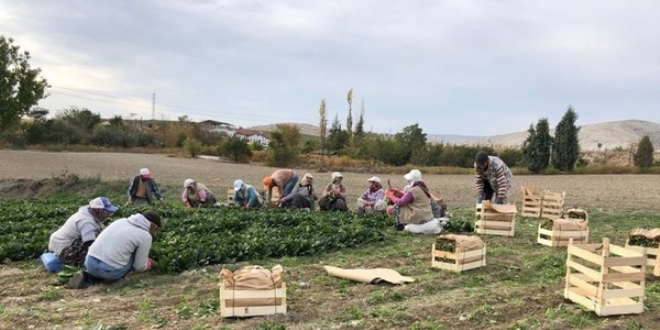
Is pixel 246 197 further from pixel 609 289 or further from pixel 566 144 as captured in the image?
pixel 566 144

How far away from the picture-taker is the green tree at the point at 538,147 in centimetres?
3912

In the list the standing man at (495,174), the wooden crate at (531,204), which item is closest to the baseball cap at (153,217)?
the standing man at (495,174)

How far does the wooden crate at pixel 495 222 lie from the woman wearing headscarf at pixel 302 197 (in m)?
5.54

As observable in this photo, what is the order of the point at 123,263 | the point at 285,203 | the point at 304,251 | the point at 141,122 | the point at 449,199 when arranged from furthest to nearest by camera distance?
the point at 141,122 < the point at 449,199 < the point at 285,203 < the point at 304,251 < the point at 123,263

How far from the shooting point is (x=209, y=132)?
66750 millimetres

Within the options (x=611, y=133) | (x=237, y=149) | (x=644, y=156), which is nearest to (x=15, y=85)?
(x=237, y=149)

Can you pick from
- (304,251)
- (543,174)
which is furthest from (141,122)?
(304,251)

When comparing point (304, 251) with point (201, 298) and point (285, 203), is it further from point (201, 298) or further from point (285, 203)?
point (285, 203)

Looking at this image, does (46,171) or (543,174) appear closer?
(46,171)

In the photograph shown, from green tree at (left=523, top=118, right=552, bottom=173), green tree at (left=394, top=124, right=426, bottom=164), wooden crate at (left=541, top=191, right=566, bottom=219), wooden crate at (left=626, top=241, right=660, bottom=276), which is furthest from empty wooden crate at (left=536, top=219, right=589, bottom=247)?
green tree at (left=394, top=124, right=426, bottom=164)

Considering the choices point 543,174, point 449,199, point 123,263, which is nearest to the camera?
point 123,263

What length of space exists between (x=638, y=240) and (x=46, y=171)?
32375 mm

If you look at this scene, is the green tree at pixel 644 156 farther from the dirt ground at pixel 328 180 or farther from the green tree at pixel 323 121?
the green tree at pixel 323 121

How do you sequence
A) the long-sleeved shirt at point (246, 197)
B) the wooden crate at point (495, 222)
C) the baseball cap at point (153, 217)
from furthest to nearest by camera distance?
the long-sleeved shirt at point (246, 197)
the wooden crate at point (495, 222)
the baseball cap at point (153, 217)
